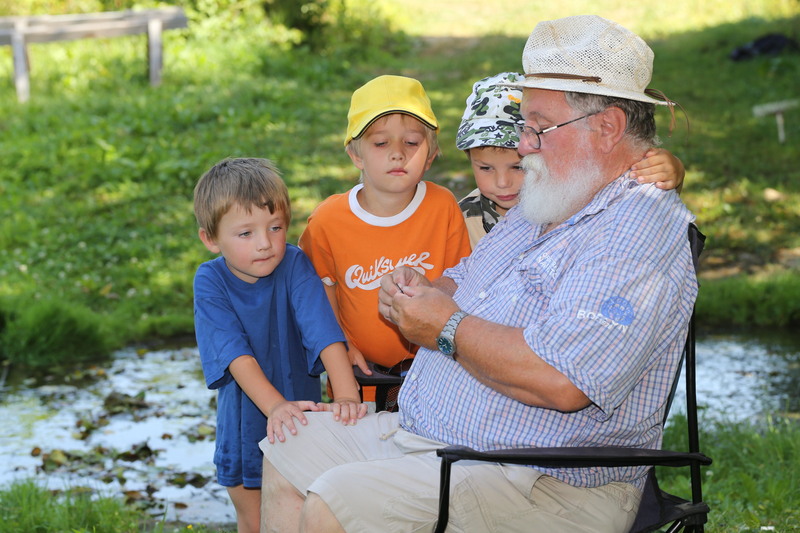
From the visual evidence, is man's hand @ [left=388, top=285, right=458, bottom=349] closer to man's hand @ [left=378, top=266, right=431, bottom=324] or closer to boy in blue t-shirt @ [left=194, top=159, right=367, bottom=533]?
man's hand @ [left=378, top=266, right=431, bottom=324]

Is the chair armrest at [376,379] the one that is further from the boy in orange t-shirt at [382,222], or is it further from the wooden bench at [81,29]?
the wooden bench at [81,29]

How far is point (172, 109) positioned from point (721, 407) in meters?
6.77

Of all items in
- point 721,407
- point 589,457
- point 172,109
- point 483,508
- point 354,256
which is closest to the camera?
point 589,457

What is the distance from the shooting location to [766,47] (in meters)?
12.8

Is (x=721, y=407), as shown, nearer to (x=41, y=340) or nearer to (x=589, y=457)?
(x=589, y=457)

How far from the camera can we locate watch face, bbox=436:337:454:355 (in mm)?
2531

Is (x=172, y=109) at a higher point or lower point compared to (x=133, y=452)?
higher

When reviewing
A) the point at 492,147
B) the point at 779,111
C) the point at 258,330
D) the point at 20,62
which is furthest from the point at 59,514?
the point at 20,62

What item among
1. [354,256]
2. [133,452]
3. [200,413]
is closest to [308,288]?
[354,256]

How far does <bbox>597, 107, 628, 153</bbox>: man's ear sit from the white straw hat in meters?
0.07

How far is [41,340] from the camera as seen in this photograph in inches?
231

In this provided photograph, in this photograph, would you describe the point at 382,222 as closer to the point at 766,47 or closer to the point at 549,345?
the point at 549,345

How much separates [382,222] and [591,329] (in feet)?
3.63

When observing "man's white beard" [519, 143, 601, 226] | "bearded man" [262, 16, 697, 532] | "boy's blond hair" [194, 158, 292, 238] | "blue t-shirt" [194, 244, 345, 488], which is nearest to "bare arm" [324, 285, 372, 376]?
"blue t-shirt" [194, 244, 345, 488]
